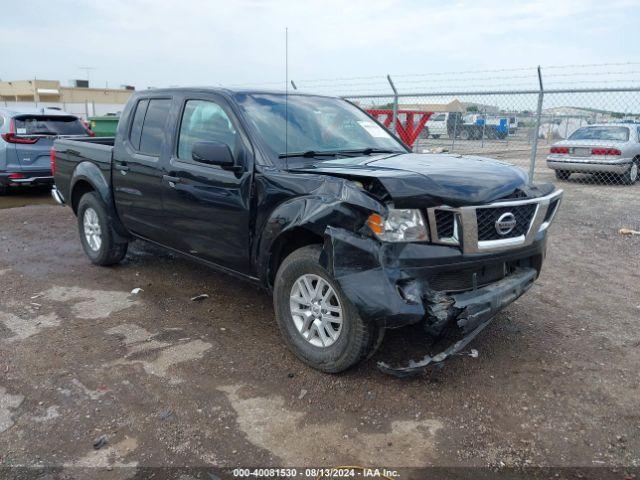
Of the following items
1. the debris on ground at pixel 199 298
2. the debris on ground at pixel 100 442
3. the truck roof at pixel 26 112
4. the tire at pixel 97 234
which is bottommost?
the debris on ground at pixel 100 442

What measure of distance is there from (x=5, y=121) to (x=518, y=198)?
9.91m

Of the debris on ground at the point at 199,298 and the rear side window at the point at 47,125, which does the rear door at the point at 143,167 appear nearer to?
the debris on ground at the point at 199,298

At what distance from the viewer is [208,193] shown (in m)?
4.21

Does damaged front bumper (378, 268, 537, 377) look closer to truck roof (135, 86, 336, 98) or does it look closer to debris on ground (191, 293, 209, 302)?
debris on ground (191, 293, 209, 302)

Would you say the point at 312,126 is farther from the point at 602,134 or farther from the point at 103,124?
the point at 103,124

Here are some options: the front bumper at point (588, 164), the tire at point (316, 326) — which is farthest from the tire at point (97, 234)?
the front bumper at point (588, 164)

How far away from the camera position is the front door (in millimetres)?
4004

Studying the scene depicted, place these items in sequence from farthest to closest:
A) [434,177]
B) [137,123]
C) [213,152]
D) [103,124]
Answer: [103,124] < [137,123] < [213,152] < [434,177]

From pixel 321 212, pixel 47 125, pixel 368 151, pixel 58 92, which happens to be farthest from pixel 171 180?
pixel 58 92

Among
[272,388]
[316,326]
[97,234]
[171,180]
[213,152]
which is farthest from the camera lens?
[97,234]

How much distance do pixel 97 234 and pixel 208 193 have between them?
7.92ft

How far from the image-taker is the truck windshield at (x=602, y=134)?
12.9 meters

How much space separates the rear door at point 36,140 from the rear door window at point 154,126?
615 centimetres

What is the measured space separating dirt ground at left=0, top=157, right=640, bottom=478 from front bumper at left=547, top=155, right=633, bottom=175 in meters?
7.84
